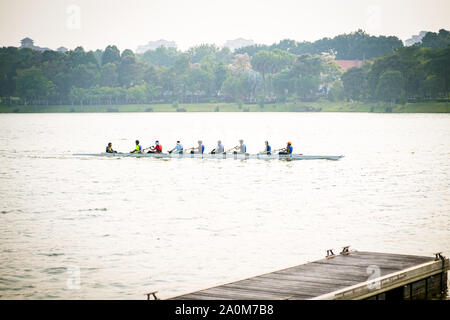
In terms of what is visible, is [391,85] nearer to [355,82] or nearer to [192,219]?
[355,82]

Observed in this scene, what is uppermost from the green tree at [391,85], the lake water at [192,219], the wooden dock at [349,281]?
the green tree at [391,85]

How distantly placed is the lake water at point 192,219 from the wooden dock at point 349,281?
3.24m

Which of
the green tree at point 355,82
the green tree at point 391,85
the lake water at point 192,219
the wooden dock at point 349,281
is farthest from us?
the green tree at point 355,82

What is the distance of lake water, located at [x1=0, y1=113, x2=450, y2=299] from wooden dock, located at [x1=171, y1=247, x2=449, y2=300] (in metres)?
3.24

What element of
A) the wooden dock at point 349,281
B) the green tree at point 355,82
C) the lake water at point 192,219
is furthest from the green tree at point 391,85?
the wooden dock at point 349,281

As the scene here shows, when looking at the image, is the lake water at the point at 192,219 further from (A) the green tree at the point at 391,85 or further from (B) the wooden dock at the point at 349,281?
(A) the green tree at the point at 391,85

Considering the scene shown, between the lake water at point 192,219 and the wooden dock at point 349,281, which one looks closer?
the wooden dock at point 349,281

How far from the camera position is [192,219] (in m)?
30.4

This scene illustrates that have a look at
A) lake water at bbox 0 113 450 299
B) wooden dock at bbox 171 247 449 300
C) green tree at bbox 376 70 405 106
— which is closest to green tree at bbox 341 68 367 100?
green tree at bbox 376 70 405 106

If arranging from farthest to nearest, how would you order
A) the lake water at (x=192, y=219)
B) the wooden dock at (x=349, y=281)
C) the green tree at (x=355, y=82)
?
the green tree at (x=355, y=82), the lake water at (x=192, y=219), the wooden dock at (x=349, y=281)

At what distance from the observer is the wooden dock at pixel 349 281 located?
50.2 feet

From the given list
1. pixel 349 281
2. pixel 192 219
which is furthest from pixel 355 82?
pixel 349 281
